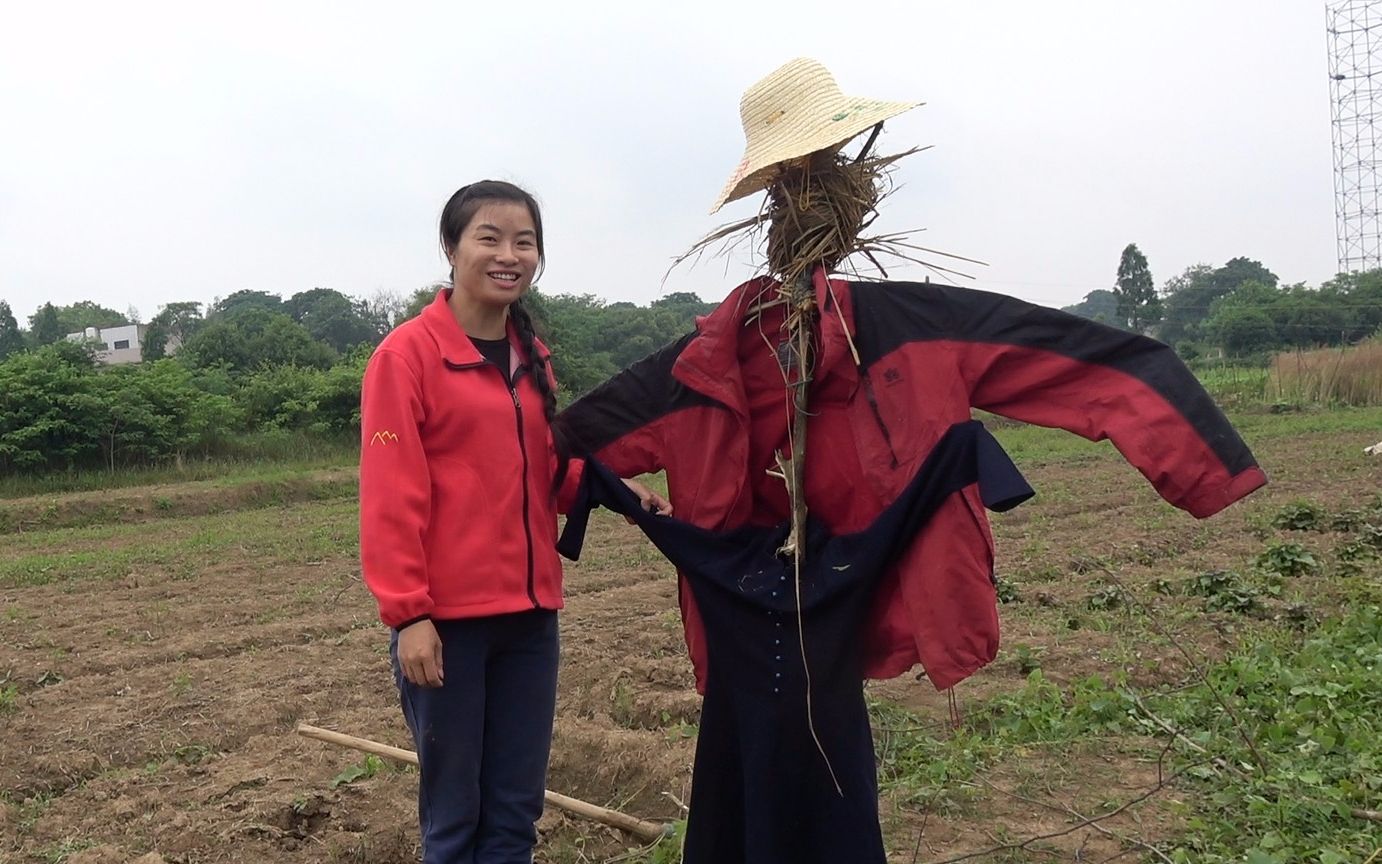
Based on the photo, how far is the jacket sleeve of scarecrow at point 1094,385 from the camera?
1.91m

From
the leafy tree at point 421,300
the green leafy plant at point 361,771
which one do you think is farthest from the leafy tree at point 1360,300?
the green leafy plant at point 361,771

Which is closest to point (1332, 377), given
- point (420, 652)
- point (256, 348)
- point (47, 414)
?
A: point (256, 348)

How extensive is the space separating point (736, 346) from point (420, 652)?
881mm

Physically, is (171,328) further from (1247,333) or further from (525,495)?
(525,495)

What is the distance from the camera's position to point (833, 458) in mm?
2203

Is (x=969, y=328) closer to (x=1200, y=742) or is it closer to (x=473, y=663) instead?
(x=473, y=663)

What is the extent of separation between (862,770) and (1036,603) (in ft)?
13.2

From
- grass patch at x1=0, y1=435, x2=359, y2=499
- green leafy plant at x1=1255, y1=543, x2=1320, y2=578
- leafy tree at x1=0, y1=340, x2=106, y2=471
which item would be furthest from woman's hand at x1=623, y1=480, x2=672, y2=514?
leafy tree at x1=0, y1=340, x2=106, y2=471

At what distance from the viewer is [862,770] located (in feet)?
7.04

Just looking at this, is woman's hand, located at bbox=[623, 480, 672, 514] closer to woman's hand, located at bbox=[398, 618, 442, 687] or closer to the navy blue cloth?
the navy blue cloth

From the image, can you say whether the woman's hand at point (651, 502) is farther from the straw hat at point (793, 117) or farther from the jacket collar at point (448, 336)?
the straw hat at point (793, 117)

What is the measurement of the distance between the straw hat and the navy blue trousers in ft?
3.40

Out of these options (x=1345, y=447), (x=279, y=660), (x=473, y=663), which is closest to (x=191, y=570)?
(x=279, y=660)

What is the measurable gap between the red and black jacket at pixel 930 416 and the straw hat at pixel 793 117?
25cm
